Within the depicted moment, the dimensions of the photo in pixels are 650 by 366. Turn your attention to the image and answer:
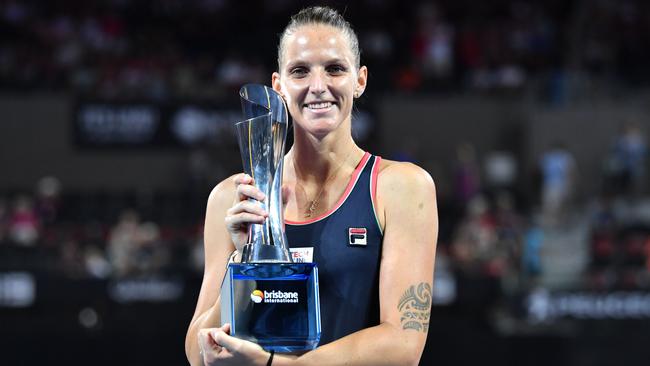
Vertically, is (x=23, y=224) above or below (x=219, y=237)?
above

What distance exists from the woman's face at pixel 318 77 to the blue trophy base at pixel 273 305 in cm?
53

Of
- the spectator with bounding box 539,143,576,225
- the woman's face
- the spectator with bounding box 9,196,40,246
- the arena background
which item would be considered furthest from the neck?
the spectator with bounding box 539,143,576,225

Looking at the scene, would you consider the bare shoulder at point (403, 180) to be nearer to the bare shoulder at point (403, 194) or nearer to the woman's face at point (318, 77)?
the bare shoulder at point (403, 194)

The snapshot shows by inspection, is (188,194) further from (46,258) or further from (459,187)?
(459,187)

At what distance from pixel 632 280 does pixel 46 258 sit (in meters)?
7.34

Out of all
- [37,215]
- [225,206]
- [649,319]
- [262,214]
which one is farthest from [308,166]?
[37,215]

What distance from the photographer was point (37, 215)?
13914 millimetres

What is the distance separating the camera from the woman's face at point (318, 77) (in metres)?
3.00

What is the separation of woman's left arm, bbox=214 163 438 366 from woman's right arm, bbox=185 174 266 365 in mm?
401

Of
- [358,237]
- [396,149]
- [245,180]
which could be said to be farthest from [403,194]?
[396,149]

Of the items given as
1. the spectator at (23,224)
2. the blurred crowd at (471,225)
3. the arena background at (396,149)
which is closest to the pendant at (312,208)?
the arena background at (396,149)

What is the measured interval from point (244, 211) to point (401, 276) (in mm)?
528

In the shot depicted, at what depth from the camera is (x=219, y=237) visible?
319 centimetres

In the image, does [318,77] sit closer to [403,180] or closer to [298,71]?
[298,71]
